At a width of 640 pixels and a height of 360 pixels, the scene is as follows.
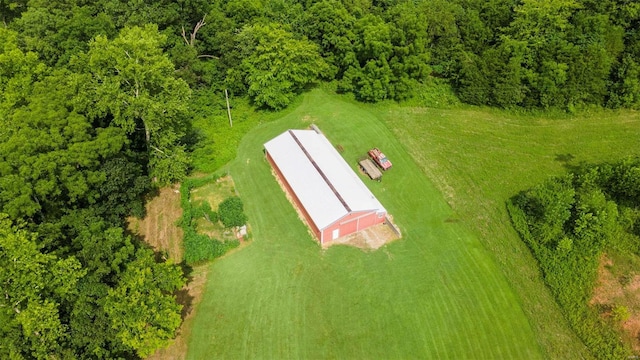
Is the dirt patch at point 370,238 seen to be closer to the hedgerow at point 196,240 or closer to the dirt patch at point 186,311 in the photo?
the hedgerow at point 196,240

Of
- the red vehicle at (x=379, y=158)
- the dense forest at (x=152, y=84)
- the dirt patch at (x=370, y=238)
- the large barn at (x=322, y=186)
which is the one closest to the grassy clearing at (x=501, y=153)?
the dense forest at (x=152, y=84)

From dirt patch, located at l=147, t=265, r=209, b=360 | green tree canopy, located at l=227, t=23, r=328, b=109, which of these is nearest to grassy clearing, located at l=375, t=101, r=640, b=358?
green tree canopy, located at l=227, t=23, r=328, b=109

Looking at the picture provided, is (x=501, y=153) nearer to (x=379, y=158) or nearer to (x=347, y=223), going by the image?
(x=379, y=158)

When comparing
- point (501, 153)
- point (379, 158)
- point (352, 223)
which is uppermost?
point (379, 158)

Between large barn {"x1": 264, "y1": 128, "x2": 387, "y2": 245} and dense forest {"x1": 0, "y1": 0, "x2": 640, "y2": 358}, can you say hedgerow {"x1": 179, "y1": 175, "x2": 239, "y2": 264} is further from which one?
large barn {"x1": 264, "y1": 128, "x2": 387, "y2": 245}

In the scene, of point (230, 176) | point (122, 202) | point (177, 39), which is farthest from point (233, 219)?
point (177, 39)

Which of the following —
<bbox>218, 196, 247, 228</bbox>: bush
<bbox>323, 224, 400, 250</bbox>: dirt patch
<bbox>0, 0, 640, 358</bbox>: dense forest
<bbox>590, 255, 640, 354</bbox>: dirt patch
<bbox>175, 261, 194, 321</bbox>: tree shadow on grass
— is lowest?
<bbox>590, 255, 640, 354</bbox>: dirt patch

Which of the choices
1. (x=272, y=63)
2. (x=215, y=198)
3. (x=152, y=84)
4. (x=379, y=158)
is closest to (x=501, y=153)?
(x=379, y=158)

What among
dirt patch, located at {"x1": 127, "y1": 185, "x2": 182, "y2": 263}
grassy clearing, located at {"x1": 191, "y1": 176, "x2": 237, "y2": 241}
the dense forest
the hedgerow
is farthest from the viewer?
grassy clearing, located at {"x1": 191, "y1": 176, "x2": 237, "y2": 241}
